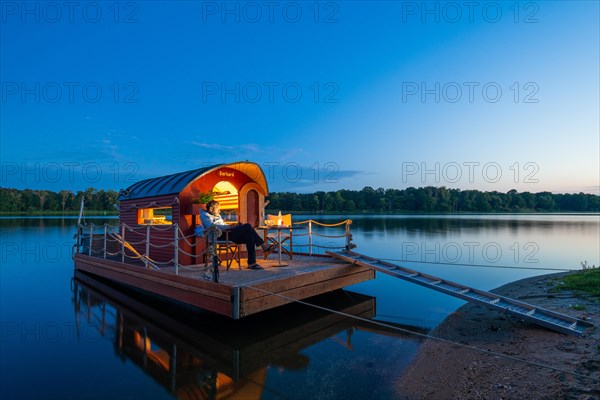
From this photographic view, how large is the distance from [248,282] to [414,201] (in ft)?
317

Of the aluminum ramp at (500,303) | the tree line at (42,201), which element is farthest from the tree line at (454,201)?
the aluminum ramp at (500,303)

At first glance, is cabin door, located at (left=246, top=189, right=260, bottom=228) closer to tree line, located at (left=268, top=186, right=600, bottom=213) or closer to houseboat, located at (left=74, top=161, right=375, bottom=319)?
houseboat, located at (left=74, top=161, right=375, bottom=319)

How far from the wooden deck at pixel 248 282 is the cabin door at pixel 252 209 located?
2.17m

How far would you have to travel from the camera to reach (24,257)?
21062 mm

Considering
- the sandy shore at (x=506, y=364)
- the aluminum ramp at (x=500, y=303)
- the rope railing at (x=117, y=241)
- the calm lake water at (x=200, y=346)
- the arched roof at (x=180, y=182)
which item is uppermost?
the arched roof at (x=180, y=182)

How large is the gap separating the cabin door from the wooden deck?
2.17 m

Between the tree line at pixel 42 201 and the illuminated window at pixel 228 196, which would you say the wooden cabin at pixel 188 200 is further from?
the tree line at pixel 42 201

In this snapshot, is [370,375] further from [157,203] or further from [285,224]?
[157,203]

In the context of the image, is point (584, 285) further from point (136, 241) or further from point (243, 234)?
point (136, 241)

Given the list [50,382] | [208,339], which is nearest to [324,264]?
[208,339]

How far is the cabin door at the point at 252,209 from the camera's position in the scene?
38.9 feet

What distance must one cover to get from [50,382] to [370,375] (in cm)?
538

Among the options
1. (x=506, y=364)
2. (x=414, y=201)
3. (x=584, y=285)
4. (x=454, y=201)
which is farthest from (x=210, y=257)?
(x=454, y=201)

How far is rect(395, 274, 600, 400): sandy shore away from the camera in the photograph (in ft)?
14.0
